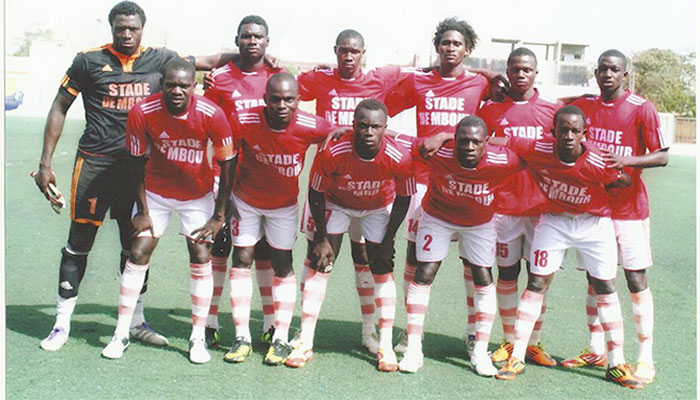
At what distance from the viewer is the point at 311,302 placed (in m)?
5.64

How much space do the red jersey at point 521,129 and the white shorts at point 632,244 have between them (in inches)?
23.7

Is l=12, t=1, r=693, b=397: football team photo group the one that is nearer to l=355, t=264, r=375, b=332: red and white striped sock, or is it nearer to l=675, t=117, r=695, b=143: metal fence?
l=355, t=264, r=375, b=332: red and white striped sock

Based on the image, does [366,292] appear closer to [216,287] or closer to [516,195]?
[216,287]

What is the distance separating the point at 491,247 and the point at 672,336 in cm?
212

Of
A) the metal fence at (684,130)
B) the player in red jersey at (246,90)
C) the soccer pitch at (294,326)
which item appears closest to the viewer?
the soccer pitch at (294,326)

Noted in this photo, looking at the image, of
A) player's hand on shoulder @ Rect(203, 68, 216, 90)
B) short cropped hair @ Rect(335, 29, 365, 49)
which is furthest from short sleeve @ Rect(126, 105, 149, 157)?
short cropped hair @ Rect(335, 29, 365, 49)

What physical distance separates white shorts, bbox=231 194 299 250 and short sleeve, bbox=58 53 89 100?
143 cm

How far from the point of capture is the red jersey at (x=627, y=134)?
546cm

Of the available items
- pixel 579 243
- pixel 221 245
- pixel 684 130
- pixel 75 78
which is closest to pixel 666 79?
pixel 684 130

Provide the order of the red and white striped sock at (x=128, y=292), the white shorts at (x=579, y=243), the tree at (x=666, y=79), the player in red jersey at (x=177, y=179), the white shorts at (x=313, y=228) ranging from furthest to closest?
the tree at (x=666, y=79)
the white shorts at (x=313, y=228)
the red and white striped sock at (x=128, y=292)
the white shorts at (x=579, y=243)
the player in red jersey at (x=177, y=179)

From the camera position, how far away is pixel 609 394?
16.9ft

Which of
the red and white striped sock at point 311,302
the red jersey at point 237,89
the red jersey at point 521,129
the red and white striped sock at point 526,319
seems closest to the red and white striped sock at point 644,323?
the red and white striped sock at point 526,319

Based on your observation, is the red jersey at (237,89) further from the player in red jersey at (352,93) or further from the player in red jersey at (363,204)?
the player in red jersey at (363,204)

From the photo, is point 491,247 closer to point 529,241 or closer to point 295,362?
point 529,241
